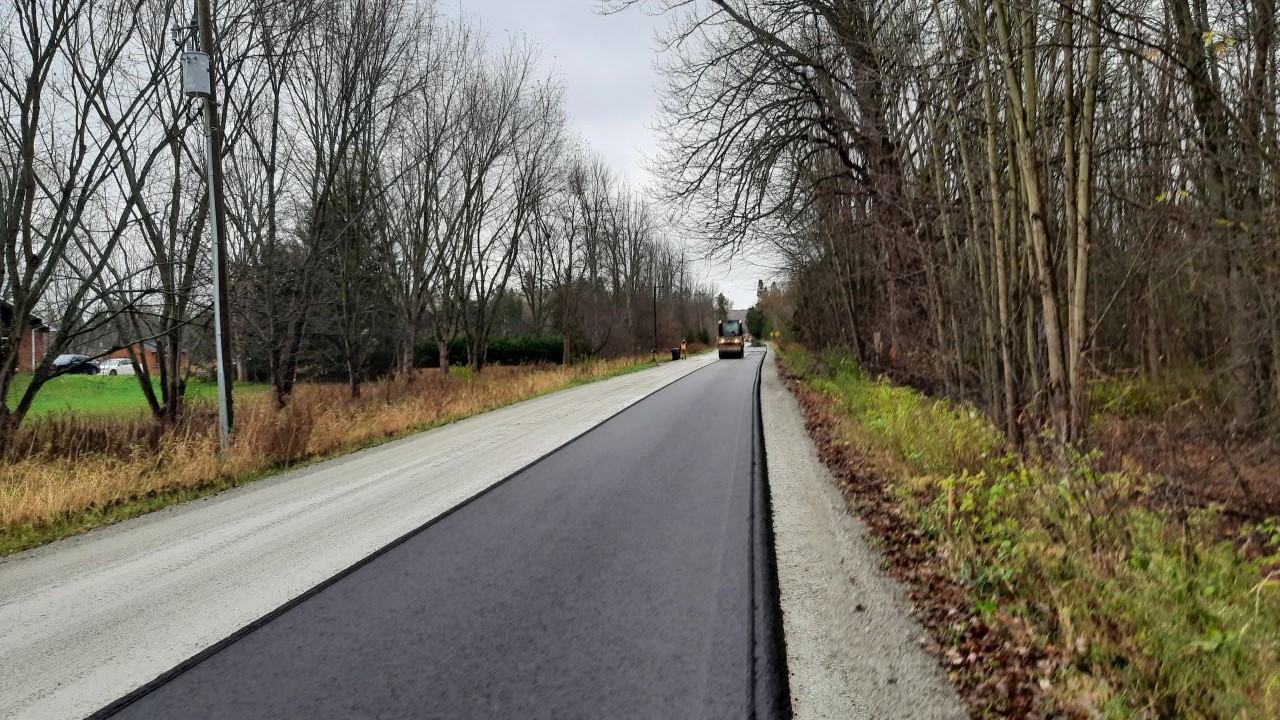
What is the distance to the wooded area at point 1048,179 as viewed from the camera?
254 inches

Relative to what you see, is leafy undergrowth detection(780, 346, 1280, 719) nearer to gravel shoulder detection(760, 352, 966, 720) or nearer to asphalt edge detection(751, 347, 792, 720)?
gravel shoulder detection(760, 352, 966, 720)

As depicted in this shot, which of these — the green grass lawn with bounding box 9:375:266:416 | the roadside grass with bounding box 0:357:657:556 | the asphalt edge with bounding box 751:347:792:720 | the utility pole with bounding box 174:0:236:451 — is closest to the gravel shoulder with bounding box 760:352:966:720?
the asphalt edge with bounding box 751:347:792:720

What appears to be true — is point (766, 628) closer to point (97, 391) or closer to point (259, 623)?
point (259, 623)

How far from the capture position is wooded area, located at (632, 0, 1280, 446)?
645 centimetres

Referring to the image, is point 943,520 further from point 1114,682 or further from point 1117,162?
point 1117,162

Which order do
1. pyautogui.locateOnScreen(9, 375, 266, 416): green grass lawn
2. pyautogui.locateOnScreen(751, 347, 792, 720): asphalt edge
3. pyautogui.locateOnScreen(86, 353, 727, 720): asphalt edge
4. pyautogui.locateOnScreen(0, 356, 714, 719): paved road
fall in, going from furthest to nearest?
pyautogui.locateOnScreen(9, 375, 266, 416): green grass lawn → pyautogui.locateOnScreen(0, 356, 714, 719): paved road → pyautogui.locateOnScreen(86, 353, 727, 720): asphalt edge → pyautogui.locateOnScreen(751, 347, 792, 720): asphalt edge

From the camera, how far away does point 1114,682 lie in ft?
10.1

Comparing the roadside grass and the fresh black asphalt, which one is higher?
the roadside grass

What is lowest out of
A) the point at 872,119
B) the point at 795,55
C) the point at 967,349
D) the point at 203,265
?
the point at 967,349

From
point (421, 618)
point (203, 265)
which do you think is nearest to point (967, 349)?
point (421, 618)

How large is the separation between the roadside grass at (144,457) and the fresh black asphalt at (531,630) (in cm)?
396

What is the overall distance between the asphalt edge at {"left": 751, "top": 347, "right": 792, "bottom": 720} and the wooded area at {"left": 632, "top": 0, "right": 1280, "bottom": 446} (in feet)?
10.2

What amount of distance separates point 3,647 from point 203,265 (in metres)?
10.6

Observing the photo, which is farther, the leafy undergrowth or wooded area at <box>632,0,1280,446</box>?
wooded area at <box>632,0,1280,446</box>
